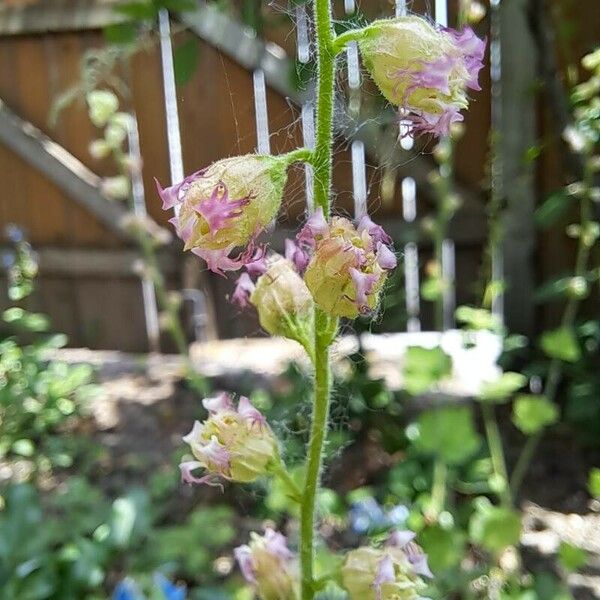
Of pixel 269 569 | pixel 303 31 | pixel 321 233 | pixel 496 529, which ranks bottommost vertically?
pixel 496 529

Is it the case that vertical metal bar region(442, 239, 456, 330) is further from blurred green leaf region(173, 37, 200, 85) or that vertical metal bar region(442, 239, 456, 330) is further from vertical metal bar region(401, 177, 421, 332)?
blurred green leaf region(173, 37, 200, 85)

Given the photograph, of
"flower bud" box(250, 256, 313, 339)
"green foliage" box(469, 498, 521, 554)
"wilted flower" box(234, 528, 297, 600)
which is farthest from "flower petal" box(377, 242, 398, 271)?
"green foliage" box(469, 498, 521, 554)

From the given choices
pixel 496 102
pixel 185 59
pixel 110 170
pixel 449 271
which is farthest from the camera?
pixel 110 170

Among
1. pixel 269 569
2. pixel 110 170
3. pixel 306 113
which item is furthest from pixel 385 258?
pixel 110 170

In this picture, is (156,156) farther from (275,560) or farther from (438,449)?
(275,560)

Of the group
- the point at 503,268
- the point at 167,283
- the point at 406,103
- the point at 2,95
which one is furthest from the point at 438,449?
the point at 2,95

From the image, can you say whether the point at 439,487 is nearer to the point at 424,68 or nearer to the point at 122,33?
the point at 122,33
